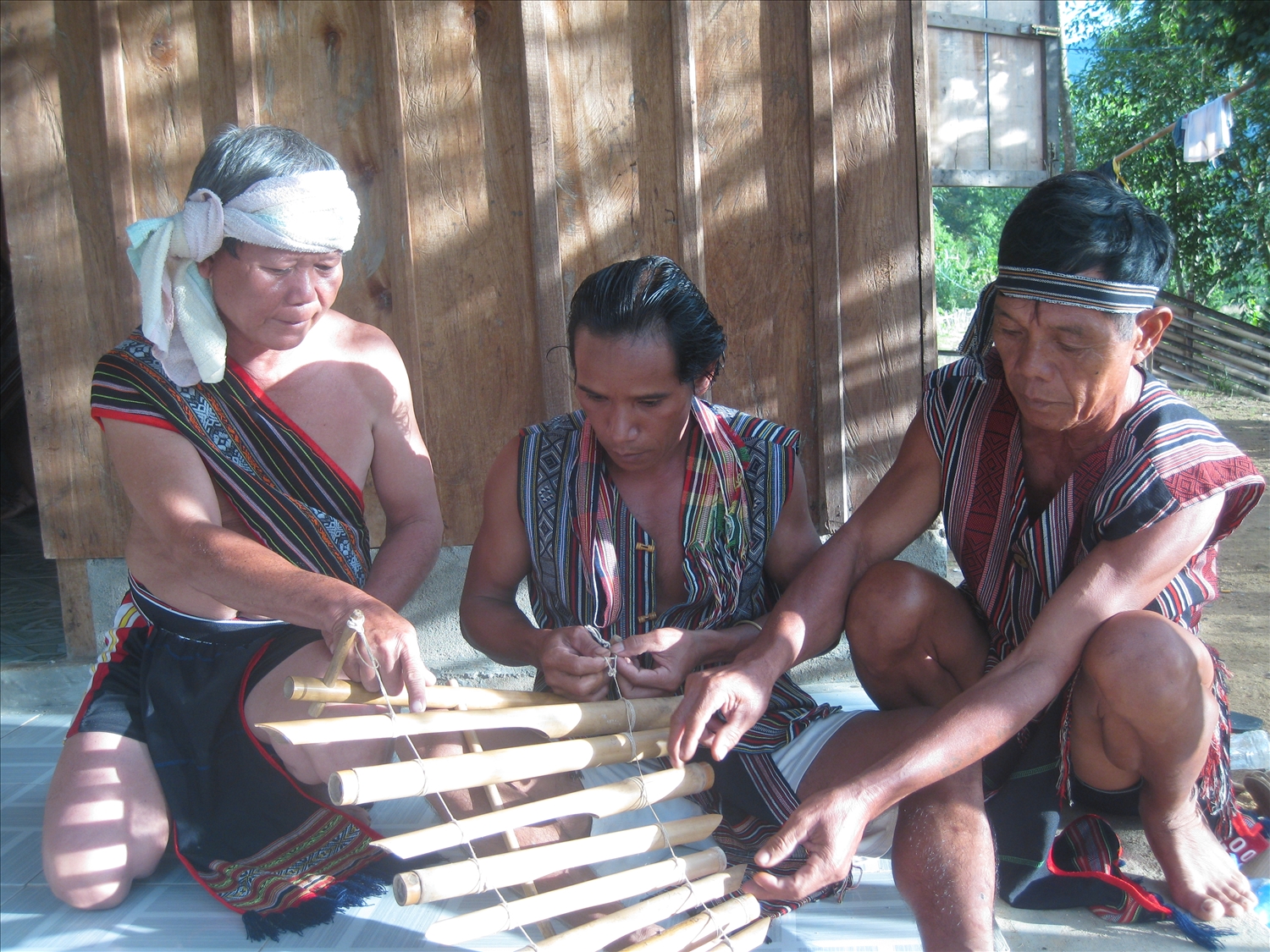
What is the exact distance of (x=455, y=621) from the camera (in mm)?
3316

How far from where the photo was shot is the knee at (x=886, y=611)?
193cm

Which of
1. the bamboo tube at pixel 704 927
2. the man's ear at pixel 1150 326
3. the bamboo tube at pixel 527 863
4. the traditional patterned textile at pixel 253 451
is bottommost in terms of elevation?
the bamboo tube at pixel 704 927

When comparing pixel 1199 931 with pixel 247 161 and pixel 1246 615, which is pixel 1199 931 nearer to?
pixel 247 161

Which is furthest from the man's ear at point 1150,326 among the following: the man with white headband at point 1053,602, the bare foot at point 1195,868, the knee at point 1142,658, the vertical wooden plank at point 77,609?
the vertical wooden plank at point 77,609

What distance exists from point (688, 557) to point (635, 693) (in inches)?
13.0

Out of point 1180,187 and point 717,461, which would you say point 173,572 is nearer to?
point 717,461

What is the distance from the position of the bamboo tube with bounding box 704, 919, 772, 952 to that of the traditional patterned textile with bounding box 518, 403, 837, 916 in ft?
1.07

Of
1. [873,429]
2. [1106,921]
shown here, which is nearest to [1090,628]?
[1106,921]

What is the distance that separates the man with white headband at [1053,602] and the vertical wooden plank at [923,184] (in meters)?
1.14

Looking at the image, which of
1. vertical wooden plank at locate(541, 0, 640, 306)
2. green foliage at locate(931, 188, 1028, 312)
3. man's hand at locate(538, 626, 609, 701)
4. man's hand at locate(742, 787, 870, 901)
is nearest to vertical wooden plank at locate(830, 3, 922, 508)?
vertical wooden plank at locate(541, 0, 640, 306)

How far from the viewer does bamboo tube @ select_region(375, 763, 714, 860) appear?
57.1 inches

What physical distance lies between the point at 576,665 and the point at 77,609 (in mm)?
2298

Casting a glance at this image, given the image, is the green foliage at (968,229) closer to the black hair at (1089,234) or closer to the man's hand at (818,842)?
the black hair at (1089,234)

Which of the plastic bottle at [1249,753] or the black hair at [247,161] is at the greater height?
the black hair at [247,161]
